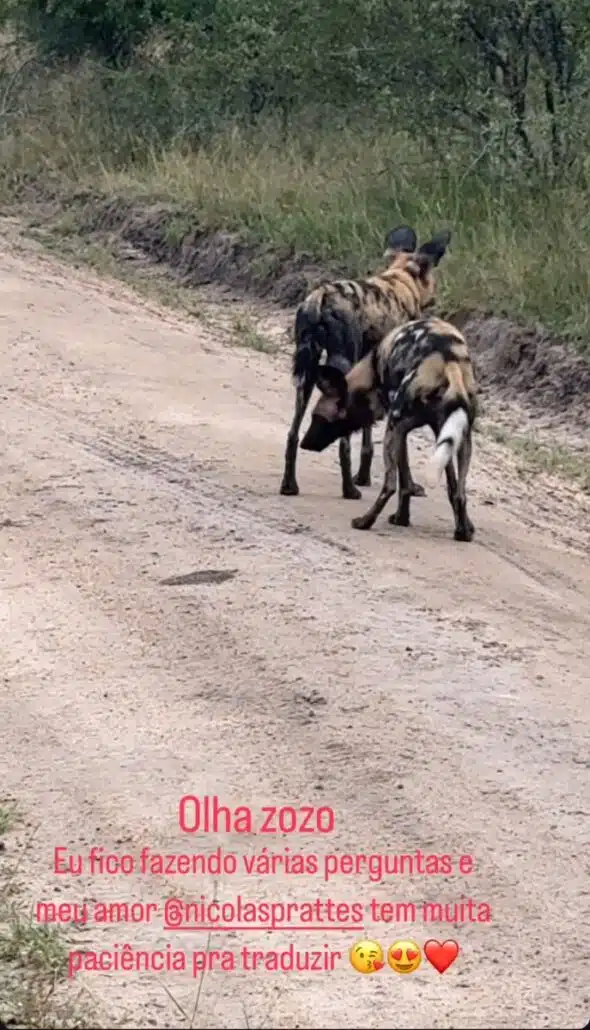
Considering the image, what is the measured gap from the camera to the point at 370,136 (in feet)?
47.6

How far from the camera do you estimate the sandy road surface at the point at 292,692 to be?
177 inches

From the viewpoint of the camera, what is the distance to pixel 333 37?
13938 mm

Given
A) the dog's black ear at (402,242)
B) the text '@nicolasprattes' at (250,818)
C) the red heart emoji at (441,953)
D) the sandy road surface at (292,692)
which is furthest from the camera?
the dog's black ear at (402,242)

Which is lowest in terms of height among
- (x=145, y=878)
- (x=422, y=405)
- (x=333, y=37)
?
(x=145, y=878)

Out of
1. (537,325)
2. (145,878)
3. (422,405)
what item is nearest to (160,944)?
(145,878)

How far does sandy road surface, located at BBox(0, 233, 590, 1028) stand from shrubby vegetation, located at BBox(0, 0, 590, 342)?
2.76 meters

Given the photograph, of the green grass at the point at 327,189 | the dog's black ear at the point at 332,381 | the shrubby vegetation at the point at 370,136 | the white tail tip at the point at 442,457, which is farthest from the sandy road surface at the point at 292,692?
the shrubby vegetation at the point at 370,136

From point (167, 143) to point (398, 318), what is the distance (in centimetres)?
796

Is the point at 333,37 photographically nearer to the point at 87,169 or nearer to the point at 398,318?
the point at 87,169

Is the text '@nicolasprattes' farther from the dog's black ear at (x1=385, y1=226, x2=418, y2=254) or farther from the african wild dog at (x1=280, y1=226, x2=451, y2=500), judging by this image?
the dog's black ear at (x1=385, y1=226, x2=418, y2=254)

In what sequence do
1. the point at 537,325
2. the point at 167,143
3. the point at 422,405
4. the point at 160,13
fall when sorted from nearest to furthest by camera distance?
1. the point at 422,405
2. the point at 537,325
3. the point at 167,143
4. the point at 160,13

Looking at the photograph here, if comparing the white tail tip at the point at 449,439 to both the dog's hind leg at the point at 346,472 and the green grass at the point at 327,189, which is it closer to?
the dog's hind leg at the point at 346,472

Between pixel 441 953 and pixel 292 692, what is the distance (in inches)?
74.1

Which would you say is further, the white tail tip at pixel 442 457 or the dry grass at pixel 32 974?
the white tail tip at pixel 442 457
